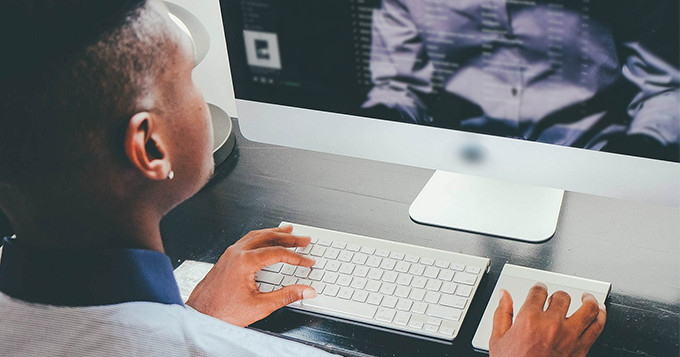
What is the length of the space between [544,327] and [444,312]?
0.41ft

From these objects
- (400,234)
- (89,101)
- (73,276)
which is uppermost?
(89,101)

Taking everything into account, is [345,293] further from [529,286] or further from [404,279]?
[529,286]

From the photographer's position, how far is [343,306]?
37.3 inches

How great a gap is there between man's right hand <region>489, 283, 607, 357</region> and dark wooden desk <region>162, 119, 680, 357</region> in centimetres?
4

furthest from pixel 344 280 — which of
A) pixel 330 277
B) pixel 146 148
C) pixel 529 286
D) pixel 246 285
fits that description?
pixel 146 148

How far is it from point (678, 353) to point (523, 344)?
0.62 feet

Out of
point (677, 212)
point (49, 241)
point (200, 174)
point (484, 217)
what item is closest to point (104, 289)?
point (49, 241)

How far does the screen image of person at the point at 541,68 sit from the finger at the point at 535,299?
0.59ft

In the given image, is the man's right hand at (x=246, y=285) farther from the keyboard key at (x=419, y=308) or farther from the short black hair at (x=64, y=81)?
the short black hair at (x=64, y=81)

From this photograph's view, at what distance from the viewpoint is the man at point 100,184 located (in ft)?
2.17

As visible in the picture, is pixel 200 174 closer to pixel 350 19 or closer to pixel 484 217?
pixel 350 19

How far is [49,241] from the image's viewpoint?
739 mm

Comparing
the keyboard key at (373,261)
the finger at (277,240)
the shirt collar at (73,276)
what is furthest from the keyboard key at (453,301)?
the shirt collar at (73,276)

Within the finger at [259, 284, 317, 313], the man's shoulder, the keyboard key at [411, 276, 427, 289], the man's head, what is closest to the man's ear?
the man's head
